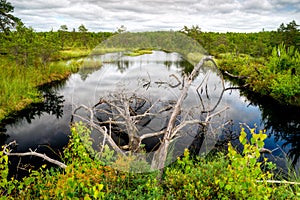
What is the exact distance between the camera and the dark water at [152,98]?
4195 mm

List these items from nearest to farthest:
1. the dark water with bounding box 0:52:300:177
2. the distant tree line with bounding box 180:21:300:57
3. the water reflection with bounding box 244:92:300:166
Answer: the dark water with bounding box 0:52:300:177, the water reflection with bounding box 244:92:300:166, the distant tree line with bounding box 180:21:300:57

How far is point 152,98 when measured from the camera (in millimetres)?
4539

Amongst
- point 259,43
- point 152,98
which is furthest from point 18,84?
point 259,43

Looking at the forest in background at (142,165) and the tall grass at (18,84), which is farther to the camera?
the tall grass at (18,84)

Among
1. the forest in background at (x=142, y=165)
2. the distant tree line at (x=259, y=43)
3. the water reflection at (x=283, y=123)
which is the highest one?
the distant tree line at (x=259, y=43)

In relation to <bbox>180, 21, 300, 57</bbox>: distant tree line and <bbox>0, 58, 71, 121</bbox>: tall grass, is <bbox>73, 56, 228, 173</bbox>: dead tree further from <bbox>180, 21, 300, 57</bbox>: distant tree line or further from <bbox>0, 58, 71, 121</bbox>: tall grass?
<bbox>180, 21, 300, 57</bbox>: distant tree line

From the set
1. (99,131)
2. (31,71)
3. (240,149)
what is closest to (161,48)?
(99,131)

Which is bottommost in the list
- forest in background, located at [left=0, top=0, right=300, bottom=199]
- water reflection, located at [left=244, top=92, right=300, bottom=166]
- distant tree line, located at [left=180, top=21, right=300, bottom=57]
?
water reflection, located at [left=244, top=92, right=300, bottom=166]

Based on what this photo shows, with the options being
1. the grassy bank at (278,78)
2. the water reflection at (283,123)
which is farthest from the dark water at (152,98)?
the grassy bank at (278,78)

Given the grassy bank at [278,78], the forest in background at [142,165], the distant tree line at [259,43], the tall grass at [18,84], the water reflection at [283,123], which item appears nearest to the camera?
the forest in background at [142,165]

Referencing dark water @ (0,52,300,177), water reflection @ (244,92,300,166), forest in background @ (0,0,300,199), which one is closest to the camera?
forest in background @ (0,0,300,199)

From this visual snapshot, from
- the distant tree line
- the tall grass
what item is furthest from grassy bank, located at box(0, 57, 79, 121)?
the distant tree line

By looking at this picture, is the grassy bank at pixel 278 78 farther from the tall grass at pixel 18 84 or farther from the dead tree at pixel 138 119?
the tall grass at pixel 18 84

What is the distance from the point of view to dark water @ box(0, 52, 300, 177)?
13.8 ft
